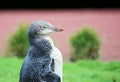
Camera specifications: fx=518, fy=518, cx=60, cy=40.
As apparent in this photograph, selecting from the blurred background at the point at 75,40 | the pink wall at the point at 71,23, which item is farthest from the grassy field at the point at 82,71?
the pink wall at the point at 71,23

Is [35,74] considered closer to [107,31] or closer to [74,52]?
[74,52]

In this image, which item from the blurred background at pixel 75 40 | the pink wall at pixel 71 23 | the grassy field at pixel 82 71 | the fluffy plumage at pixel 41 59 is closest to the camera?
the fluffy plumage at pixel 41 59

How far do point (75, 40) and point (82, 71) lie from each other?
10.8 ft

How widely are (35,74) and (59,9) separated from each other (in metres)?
16.9

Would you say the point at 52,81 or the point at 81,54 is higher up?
the point at 52,81

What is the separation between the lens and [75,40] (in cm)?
1461

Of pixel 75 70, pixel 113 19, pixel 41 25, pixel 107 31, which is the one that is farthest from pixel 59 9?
pixel 41 25

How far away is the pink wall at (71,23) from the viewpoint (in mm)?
15958

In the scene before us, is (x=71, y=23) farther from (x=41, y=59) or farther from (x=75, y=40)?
(x=41, y=59)

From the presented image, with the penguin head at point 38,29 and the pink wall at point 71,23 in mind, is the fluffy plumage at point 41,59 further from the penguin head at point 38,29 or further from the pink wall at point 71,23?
the pink wall at point 71,23

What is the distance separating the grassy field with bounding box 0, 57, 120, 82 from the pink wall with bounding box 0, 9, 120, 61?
2.42 meters

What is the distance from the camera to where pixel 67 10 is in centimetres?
2266

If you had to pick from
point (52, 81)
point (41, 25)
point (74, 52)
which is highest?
point (41, 25)

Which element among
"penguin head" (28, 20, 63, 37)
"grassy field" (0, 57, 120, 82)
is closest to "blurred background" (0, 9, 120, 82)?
"grassy field" (0, 57, 120, 82)
